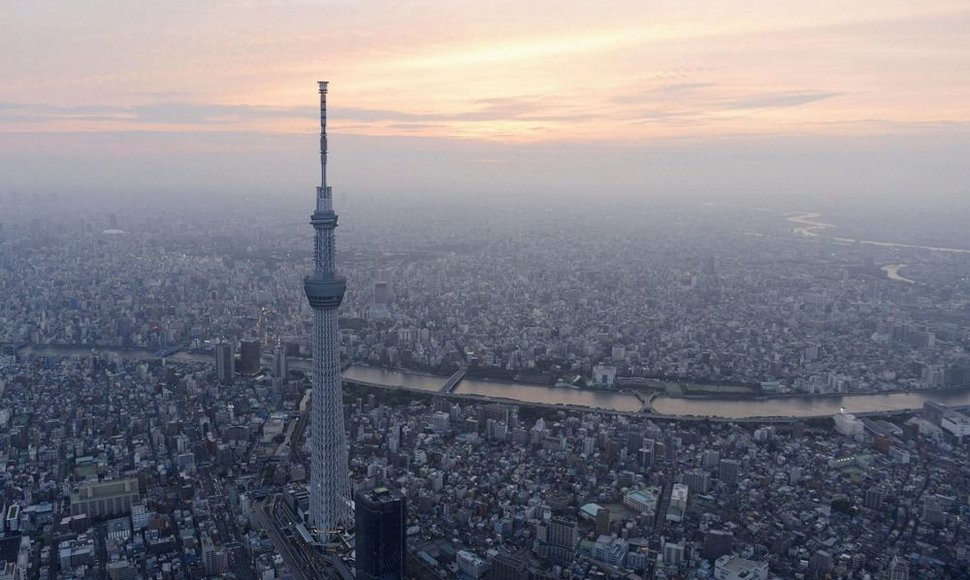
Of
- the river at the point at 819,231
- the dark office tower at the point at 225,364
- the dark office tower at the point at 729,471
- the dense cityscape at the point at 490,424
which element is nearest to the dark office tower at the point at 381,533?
the dense cityscape at the point at 490,424

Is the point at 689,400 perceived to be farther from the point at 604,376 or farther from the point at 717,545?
the point at 717,545

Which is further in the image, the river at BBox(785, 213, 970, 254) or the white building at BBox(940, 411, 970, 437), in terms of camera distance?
the river at BBox(785, 213, 970, 254)

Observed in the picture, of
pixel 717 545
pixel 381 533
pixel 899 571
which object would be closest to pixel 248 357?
pixel 381 533

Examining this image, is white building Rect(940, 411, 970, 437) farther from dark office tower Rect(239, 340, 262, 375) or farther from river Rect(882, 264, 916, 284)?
river Rect(882, 264, 916, 284)

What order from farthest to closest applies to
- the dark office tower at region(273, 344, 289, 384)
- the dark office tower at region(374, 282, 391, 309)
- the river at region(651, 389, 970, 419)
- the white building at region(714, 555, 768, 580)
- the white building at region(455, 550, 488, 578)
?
the dark office tower at region(374, 282, 391, 309)
the dark office tower at region(273, 344, 289, 384)
the river at region(651, 389, 970, 419)
the white building at region(455, 550, 488, 578)
the white building at region(714, 555, 768, 580)

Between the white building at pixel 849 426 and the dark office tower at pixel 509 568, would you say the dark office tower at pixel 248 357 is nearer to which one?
the dark office tower at pixel 509 568

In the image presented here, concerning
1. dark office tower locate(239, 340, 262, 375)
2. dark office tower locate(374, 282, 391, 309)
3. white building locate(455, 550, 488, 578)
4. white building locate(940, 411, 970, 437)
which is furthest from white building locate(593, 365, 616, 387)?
dark office tower locate(374, 282, 391, 309)
